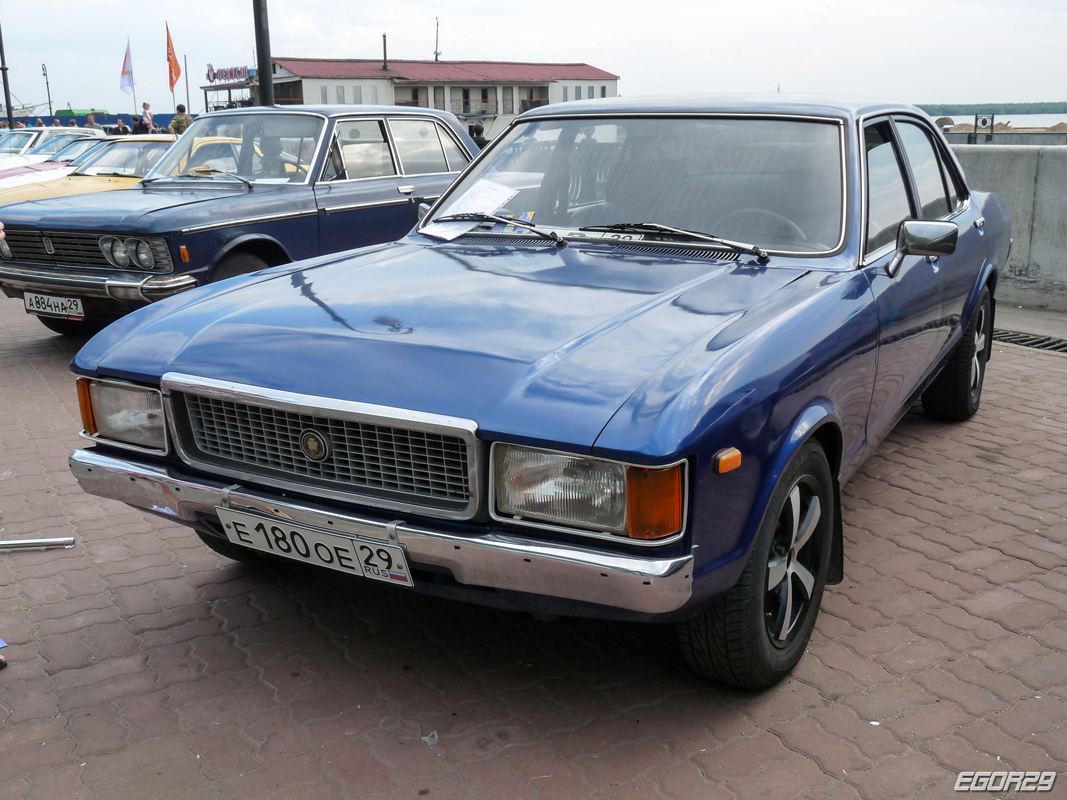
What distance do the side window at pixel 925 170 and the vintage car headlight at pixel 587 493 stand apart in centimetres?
260

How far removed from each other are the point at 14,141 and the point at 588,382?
22455 millimetres

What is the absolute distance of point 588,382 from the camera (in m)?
2.29

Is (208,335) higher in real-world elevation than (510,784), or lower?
higher

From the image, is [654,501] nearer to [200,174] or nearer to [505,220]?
[505,220]

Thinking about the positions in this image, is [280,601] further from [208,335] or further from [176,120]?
[176,120]

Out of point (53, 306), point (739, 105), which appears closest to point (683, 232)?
point (739, 105)

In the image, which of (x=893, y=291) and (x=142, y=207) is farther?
(x=142, y=207)

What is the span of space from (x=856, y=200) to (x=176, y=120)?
57.9 feet

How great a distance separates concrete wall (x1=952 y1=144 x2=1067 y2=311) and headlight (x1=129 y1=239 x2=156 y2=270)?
6.93m

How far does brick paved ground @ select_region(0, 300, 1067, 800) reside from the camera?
2.45 m

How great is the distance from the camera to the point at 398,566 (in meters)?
2.39

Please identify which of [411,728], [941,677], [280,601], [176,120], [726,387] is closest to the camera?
[726,387]

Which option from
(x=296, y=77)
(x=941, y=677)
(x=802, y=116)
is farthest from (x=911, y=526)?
(x=296, y=77)

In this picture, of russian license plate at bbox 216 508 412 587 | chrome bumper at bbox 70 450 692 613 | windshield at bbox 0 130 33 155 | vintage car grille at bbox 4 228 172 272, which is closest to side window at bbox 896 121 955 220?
chrome bumper at bbox 70 450 692 613
